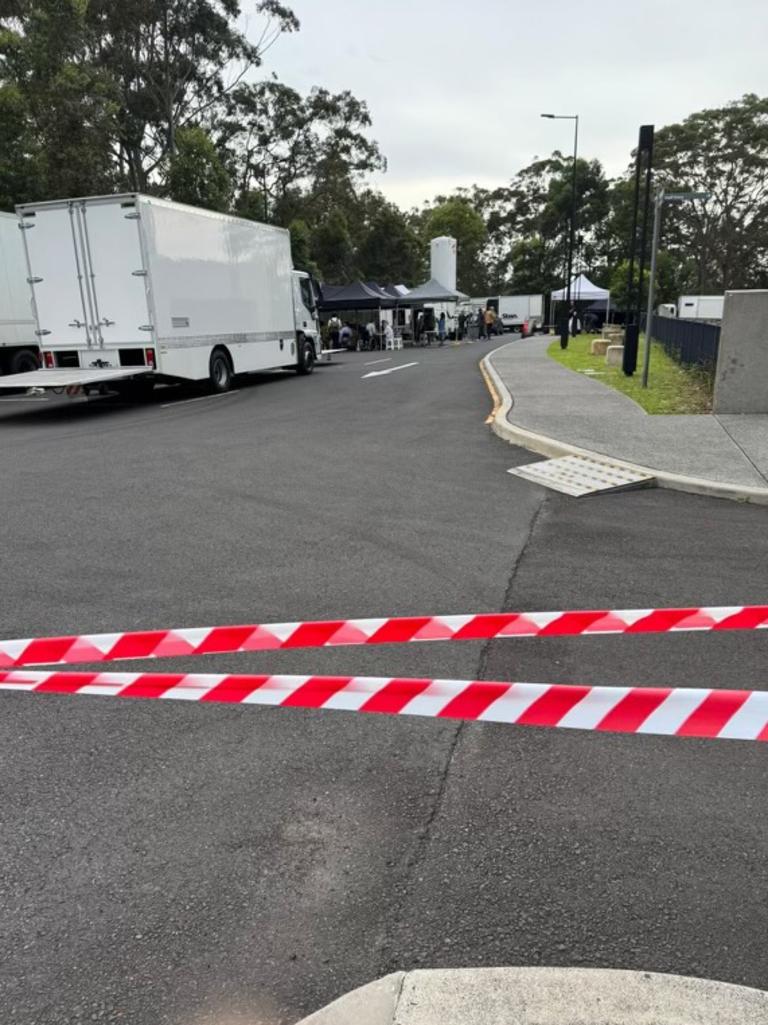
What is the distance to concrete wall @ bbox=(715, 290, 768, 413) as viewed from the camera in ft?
35.0

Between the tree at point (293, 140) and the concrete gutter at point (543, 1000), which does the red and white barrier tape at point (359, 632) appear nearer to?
the concrete gutter at point (543, 1000)

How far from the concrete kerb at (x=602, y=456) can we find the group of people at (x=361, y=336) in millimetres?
24576

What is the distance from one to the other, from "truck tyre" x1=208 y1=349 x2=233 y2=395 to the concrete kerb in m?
6.21

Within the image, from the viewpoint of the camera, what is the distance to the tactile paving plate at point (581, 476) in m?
7.39

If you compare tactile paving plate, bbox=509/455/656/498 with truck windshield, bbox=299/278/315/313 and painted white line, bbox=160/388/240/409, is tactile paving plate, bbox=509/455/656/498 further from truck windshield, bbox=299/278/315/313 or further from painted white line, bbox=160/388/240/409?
truck windshield, bbox=299/278/315/313

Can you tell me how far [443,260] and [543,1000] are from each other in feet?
154

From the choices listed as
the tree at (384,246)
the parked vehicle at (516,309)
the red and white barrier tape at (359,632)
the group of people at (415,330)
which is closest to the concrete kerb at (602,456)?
the red and white barrier tape at (359,632)

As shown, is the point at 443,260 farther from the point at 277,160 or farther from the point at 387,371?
the point at 387,371

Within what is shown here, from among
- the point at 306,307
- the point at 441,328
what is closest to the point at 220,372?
the point at 306,307

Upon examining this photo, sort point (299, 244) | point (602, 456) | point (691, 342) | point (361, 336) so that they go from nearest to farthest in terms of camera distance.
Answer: point (602, 456) → point (691, 342) → point (361, 336) → point (299, 244)

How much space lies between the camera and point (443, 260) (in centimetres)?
4581

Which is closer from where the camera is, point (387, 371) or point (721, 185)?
point (387, 371)

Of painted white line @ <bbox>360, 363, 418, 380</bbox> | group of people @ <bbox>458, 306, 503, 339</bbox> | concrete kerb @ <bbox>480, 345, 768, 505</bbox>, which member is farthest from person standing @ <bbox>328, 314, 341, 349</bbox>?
concrete kerb @ <bbox>480, 345, 768, 505</bbox>

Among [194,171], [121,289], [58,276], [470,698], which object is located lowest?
[470,698]
